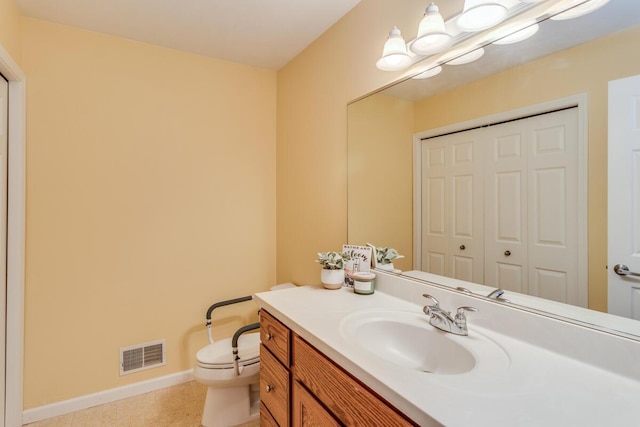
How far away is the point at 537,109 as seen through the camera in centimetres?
102

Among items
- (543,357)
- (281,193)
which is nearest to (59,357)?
(281,193)

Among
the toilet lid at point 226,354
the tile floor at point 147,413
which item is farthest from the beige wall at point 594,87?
the tile floor at point 147,413

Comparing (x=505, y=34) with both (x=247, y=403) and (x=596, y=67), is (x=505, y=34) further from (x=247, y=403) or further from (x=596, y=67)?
(x=247, y=403)

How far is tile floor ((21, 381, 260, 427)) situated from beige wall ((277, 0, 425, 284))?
3.31ft

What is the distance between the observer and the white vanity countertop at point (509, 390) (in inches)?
24.3

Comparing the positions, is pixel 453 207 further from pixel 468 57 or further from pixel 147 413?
pixel 147 413

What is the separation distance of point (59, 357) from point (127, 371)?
392 millimetres

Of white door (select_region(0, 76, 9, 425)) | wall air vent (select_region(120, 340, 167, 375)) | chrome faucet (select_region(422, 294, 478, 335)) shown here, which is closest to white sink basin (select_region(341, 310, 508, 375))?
chrome faucet (select_region(422, 294, 478, 335))

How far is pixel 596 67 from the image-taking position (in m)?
0.90

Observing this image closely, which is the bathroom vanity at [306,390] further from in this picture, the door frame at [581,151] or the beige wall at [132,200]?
the beige wall at [132,200]

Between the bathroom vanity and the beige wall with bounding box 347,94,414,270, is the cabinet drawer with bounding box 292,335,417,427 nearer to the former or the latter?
the bathroom vanity

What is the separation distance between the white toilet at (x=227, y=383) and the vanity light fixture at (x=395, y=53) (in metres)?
1.68

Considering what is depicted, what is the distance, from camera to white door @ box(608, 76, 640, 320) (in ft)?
2.74

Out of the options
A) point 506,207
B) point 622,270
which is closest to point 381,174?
point 506,207
